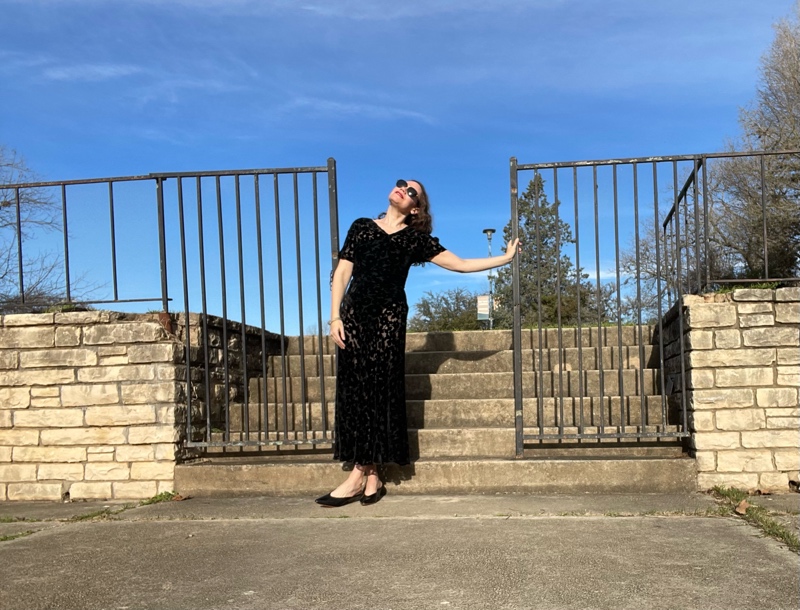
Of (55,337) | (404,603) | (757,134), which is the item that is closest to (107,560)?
(404,603)

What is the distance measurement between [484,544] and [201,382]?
274cm

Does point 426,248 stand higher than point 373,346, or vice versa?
point 426,248

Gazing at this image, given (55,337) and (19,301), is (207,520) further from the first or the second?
(19,301)

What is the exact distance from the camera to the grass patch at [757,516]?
2.91m

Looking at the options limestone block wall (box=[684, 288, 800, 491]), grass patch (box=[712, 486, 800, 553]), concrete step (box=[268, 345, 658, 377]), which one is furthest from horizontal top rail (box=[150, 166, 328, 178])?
grass patch (box=[712, 486, 800, 553])

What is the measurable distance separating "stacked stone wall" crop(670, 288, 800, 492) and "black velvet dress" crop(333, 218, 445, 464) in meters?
1.86

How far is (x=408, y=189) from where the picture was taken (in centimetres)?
Result: 401

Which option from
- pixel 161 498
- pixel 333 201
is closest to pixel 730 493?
pixel 333 201

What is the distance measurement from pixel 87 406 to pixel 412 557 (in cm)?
285

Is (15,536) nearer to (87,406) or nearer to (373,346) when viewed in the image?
(87,406)

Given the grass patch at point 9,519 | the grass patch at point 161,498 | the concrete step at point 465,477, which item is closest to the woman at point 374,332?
the concrete step at point 465,477

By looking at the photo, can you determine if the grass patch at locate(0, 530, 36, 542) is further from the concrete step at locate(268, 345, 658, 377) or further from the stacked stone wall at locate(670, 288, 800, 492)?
the stacked stone wall at locate(670, 288, 800, 492)

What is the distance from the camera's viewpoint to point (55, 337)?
15.3 feet

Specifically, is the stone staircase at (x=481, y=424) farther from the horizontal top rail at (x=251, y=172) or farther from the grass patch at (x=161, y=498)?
the horizontal top rail at (x=251, y=172)
